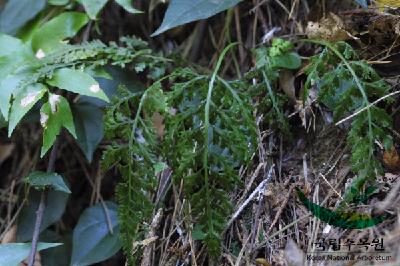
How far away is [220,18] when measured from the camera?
169 centimetres

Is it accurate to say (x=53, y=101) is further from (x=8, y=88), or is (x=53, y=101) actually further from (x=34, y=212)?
(x=34, y=212)

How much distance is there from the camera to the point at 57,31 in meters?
1.43

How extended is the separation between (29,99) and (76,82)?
0.12m

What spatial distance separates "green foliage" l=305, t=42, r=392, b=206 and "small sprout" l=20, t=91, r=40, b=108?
0.65 meters

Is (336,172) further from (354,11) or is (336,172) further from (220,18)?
(220,18)

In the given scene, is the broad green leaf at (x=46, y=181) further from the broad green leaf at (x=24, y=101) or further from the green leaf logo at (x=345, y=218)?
the green leaf logo at (x=345, y=218)

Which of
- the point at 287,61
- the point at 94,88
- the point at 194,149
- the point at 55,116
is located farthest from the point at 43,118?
the point at 287,61

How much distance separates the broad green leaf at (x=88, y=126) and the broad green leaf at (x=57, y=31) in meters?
0.19

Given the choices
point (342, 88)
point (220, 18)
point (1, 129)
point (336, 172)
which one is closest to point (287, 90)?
point (342, 88)

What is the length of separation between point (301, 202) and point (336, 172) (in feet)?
0.37

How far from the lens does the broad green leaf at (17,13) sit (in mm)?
1481

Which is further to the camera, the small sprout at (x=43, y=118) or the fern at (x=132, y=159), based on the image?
the small sprout at (x=43, y=118)

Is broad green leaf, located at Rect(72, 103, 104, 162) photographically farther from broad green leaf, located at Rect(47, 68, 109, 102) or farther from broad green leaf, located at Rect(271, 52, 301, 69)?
broad green leaf, located at Rect(271, 52, 301, 69)

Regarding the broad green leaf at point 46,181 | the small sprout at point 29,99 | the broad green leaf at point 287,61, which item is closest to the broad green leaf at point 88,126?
the broad green leaf at point 46,181
